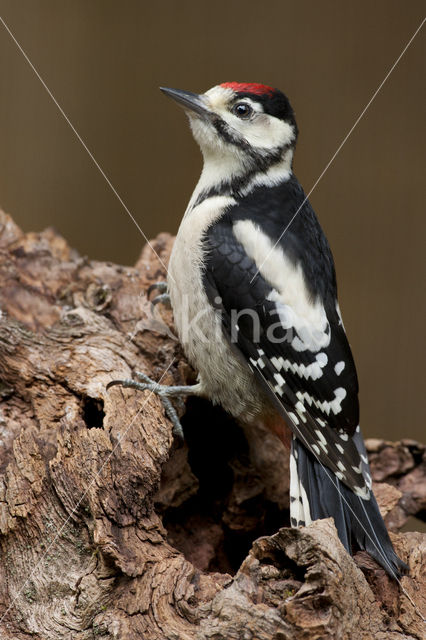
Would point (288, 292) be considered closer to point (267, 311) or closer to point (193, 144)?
point (267, 311)

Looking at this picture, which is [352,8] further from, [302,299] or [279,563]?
[279,563]

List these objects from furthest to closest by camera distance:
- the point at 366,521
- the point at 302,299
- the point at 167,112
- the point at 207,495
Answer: the point at 167,112 < the point at 207,495 < the point at 302,299 < the point at 366,521

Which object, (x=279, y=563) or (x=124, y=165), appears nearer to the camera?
(x=279, y=563)

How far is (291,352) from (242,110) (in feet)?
2.26

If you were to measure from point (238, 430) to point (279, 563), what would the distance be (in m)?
0.74

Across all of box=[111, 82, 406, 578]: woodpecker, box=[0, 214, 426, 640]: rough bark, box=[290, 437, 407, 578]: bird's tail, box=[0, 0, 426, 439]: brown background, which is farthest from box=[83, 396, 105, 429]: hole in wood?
box=[0, 0, 426, 439]: brown background

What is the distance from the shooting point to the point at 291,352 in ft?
5.80

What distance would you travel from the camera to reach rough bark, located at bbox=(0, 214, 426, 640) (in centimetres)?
129

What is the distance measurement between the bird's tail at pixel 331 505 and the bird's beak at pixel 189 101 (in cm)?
91

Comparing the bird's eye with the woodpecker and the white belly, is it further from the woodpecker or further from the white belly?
the white belly

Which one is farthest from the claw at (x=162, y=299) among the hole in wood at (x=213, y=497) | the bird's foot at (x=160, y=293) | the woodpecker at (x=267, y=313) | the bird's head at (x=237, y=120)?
the bird's head at (x=237, y=120)

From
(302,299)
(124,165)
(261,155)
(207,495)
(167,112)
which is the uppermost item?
(167,112)

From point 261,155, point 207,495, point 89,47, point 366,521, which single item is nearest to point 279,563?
point 366,521

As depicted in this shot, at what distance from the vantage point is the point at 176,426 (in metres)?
1.75
